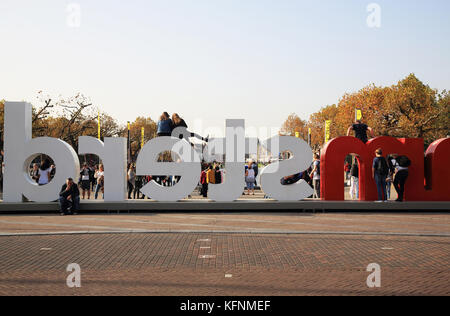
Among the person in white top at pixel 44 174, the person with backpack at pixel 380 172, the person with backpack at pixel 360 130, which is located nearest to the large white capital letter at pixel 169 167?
the person in white top at pixel 44 174

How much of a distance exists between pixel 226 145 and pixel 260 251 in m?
7.57

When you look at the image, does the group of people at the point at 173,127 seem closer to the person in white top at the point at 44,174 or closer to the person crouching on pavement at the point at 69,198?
the person crouching on pavement at the point at 69,198

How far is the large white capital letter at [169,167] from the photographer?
16.4 meters

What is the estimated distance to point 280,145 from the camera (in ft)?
54.8

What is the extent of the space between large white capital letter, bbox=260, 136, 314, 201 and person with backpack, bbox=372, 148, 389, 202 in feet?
7.19

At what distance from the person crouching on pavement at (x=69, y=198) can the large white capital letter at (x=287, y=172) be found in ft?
20.2

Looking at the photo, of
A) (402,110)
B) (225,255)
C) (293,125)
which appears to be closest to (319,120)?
(293,125)

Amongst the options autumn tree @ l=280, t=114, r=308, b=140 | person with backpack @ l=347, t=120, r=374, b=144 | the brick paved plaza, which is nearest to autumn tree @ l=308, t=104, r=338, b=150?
autumn tree @ l=280, t=114, r=308, b=140

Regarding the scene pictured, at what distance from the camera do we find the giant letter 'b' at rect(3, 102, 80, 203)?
53.2 feet

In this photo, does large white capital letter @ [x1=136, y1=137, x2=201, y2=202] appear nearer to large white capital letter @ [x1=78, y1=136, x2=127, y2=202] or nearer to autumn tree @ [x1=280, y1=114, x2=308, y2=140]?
large white capital letter @ [x1=78, y1=136, x2=127, y2=202]
